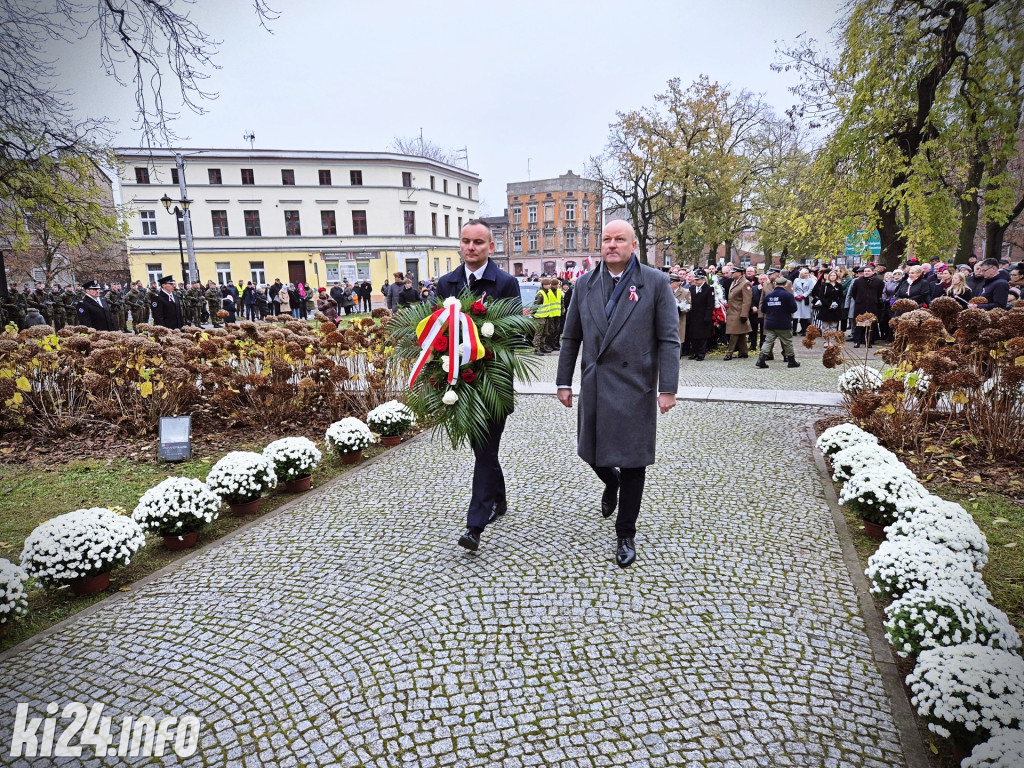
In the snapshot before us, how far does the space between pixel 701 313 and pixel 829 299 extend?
13.8 feet

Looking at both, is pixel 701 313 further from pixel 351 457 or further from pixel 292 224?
pixel 292 224

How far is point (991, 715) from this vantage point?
225 cm

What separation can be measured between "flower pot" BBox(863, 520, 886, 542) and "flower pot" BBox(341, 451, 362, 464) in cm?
510

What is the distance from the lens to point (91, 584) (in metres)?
3.97

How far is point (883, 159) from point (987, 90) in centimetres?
1143

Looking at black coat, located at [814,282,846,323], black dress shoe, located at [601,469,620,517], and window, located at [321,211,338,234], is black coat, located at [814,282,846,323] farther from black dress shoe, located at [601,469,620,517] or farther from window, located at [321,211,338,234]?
window, located at [321,211,338,234]

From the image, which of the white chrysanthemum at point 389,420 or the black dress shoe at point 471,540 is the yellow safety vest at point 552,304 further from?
the black dress shoe at point 471,540

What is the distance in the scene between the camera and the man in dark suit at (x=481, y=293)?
431 cm

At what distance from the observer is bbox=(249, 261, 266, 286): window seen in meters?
48.2

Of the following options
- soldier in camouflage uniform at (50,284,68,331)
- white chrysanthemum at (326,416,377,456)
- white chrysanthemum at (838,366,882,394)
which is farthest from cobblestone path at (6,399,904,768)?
soldier in camouflage uniform at (50,284,68,331)

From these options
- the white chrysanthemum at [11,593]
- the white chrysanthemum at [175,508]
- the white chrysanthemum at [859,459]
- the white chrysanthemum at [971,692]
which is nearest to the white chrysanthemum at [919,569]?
the white chrysanthemum at [971,692]

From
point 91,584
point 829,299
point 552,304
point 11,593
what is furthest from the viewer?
point 552,304

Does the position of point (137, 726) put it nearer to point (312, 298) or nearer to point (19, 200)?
point (19, 200)

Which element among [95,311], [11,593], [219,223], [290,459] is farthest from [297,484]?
[219,223]
